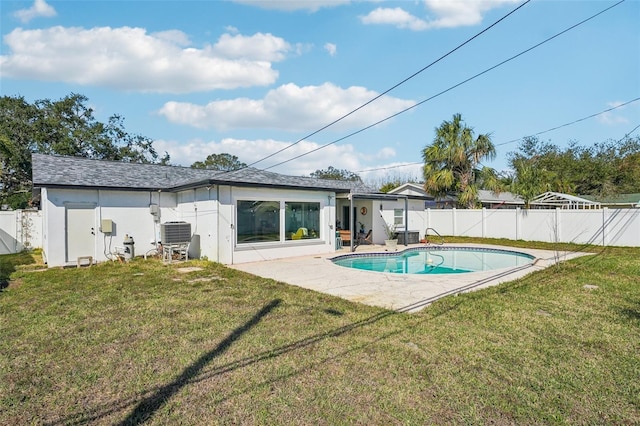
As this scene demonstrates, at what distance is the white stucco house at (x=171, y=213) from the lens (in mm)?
11359

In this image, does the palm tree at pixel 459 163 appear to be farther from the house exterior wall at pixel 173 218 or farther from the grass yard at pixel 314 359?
the grass yard at pixel 314 359

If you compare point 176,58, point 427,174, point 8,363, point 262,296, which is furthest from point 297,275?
point 427,174

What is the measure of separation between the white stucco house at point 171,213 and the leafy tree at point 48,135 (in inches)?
671

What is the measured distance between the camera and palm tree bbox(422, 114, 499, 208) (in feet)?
70.0

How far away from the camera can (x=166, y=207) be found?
13500 millimetres

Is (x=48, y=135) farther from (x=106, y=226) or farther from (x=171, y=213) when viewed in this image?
(x=106, y=226)

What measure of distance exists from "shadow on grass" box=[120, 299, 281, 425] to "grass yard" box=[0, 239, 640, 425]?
0.02 metres

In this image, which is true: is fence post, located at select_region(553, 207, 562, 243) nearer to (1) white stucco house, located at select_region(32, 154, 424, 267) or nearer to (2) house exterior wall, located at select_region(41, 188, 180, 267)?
(1) white stucco house, located at select_region(32, 154, 424, 267)

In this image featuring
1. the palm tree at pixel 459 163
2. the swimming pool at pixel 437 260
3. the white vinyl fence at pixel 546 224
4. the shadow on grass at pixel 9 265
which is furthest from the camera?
the palm tree at pixel 459 163

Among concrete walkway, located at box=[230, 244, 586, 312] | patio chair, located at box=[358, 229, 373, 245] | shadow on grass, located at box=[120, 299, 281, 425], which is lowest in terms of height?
shadow on grass, located at box=[120, 299, 281, 425]

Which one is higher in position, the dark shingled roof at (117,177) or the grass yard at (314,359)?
the dark shingled roof at (117,177)

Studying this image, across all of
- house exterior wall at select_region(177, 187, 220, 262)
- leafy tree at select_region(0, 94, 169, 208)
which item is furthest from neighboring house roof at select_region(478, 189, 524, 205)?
leafy tree at select_region(0, 94, 169, 208)

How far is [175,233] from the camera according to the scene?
11625 millimetres

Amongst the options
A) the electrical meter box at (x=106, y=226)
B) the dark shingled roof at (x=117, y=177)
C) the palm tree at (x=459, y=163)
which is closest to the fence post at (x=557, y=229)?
the palm tree at (x=459, y=163)
